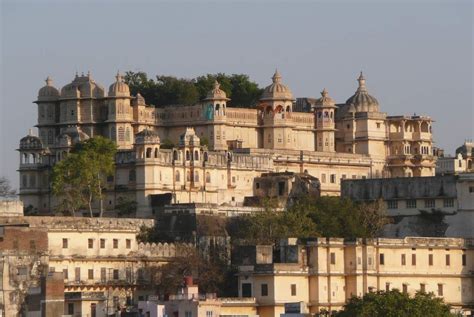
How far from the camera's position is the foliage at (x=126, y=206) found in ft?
387

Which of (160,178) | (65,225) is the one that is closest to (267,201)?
(160,178)

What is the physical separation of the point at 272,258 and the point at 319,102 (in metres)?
32.9

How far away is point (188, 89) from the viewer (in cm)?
13638

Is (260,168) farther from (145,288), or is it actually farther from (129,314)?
(129,314)

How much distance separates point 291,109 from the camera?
433ft

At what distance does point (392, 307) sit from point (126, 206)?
28.8m

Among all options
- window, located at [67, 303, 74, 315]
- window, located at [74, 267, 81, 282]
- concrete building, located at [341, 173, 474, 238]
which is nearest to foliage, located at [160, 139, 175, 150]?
concrete building, located at [341, 173, 474, 238]

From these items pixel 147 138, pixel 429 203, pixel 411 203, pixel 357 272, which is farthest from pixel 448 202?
pixel 147 138

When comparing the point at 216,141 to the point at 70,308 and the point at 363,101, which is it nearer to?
the point at 363,101

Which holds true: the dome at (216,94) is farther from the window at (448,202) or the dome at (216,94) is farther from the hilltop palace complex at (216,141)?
the window at (448,202)

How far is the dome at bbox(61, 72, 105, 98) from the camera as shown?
12694 centimetres

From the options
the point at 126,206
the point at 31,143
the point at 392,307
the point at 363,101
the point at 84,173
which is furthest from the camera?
the point at 363,101

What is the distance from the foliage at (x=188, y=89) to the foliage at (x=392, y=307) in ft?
139

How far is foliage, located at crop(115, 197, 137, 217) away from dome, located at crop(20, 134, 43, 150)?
7.39m
